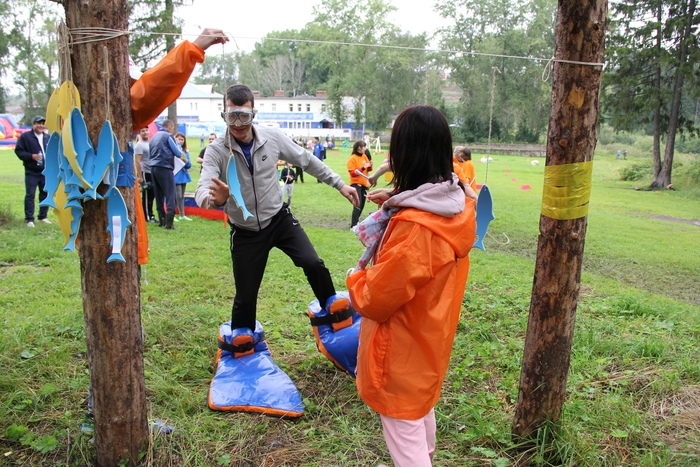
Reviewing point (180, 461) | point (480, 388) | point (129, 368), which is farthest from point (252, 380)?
point (480, 388)

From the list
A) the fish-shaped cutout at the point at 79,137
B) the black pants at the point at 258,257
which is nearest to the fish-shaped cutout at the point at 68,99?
the fish-shaped cutout at the point at 79,137

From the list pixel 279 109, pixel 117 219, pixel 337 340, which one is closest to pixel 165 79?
pixel 117 219

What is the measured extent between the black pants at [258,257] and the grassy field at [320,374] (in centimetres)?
53

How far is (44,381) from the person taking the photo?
333cm

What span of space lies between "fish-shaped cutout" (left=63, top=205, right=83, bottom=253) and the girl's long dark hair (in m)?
1.38

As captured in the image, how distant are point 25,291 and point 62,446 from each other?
3.17 meters

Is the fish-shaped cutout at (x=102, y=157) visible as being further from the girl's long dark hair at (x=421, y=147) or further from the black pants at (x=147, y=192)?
the black pants at (x=147, y=192)

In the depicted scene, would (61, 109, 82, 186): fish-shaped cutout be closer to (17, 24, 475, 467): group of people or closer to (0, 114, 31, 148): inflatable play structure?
(17, 24, 475, 467): group of people

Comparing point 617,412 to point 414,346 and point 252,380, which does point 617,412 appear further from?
point 252,380

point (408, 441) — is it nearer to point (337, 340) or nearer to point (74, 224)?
point (337, 340)

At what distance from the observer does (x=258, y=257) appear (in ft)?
12.1

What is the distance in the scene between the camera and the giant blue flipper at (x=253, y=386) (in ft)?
10.6

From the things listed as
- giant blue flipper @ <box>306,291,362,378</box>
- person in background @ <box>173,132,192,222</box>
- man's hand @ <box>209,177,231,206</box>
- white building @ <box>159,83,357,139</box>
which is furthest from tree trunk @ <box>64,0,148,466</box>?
white building @ <box>159,83,357,139</box>

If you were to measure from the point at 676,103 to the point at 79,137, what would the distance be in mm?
25361
